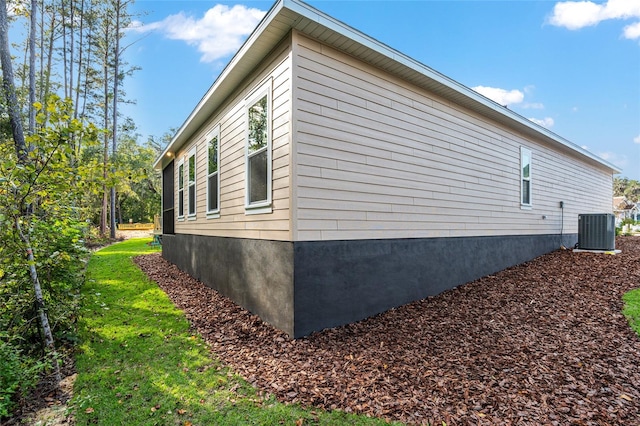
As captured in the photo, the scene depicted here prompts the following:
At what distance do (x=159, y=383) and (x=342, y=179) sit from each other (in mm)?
2997

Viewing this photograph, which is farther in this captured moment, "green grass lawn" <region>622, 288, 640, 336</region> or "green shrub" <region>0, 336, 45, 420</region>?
"green grass lawn" <region>622, 288, 640, 336</region>

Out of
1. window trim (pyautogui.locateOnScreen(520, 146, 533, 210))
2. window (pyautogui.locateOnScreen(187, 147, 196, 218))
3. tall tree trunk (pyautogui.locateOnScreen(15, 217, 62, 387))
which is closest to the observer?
tall tree trunk (pyautogui.locateOnScreen(15, 217, 62, 387))

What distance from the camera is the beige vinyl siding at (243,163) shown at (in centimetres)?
387

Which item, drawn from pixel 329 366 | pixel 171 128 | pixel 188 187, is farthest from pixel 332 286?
pixel 171 128

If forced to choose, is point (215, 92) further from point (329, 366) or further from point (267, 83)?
point (329, 366)

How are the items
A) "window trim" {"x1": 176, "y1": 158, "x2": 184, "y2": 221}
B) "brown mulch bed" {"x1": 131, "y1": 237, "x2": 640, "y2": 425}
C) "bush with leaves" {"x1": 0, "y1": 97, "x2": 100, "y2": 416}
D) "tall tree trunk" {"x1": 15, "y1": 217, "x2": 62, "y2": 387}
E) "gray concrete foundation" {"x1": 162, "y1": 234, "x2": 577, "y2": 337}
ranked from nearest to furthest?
"brown mulch bed" {"x1": 131, "y1": 237, "x2": 640, "y2": 425} < "bush with leaves" {"x1": 0, "y1": 97, "x2": 100, "y2": 416} < "tall tree trunk" {"x1": 15, "y1": 217, "x2": 62, "y2": 387} < "gray concrete foundation" {"x1": 162, "y1": 234, "x2": 577, "y2": 337} < "window trim" {"x1": 176, "y1": 158, "x2": 184, "y2": 221}

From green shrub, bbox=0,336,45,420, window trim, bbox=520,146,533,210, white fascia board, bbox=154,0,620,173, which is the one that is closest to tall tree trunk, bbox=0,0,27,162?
white fascia board, bbox=154,0,620,173

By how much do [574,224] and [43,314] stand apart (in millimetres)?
12372

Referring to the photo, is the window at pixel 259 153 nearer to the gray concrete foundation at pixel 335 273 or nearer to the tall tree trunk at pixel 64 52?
the gray concrete foundation at pixel 335 273

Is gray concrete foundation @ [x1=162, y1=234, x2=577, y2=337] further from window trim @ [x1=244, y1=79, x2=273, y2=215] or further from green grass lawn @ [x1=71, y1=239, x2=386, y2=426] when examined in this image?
green grass lawn @ [x1=71, y1=239, x2=386, y2=426]

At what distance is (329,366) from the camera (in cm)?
315

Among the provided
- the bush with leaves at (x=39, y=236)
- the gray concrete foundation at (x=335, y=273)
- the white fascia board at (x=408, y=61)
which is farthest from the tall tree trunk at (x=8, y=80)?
the white fascia board at (x=408, y=61)

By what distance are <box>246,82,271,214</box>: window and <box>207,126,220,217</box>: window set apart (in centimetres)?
171

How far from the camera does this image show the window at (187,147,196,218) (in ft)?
27.0
